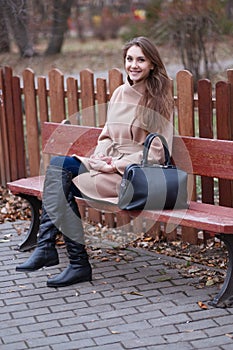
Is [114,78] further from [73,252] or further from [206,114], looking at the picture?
[73,252]

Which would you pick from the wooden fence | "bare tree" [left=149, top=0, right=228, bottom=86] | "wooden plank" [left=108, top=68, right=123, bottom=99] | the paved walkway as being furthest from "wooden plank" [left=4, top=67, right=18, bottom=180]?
"bare tree" [left=149, top=0, right=228, bottom=86]

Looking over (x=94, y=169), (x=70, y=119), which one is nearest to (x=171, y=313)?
(x=94, y=169)

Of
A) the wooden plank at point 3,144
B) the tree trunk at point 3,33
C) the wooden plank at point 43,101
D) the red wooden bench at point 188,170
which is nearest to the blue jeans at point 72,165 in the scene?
the red wooden bench at point 188,170

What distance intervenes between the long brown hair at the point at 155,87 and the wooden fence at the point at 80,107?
1.11 feet

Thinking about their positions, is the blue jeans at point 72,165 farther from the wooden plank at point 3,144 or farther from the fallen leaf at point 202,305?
the wooden plank at point 3,144

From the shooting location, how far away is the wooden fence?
5664 millimetres

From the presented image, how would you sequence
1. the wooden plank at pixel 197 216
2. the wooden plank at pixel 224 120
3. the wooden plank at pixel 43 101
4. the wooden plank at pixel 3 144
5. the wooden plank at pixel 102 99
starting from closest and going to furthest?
the wooden plank at pixel 197 216
the wooden plank at pixel 224 120
the wooden plank at pixel 102 99
the wooden plank at pixel 43 101
the wooden plank at pixel 3 144

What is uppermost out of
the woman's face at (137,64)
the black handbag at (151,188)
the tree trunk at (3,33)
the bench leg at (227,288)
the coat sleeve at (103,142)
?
the tree trunk at (3,33)

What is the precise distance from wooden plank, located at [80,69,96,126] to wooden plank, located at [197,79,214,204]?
Result: 1.16 m

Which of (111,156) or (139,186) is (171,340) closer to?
(139,186)

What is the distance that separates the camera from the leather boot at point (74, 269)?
5.23m

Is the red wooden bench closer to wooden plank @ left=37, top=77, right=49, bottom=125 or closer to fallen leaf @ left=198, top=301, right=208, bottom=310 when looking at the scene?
fallen leaf @ left=198, top=301, right=208, bottom=310

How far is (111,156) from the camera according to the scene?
219 inches

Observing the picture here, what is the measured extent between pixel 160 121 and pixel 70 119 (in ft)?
5.24
